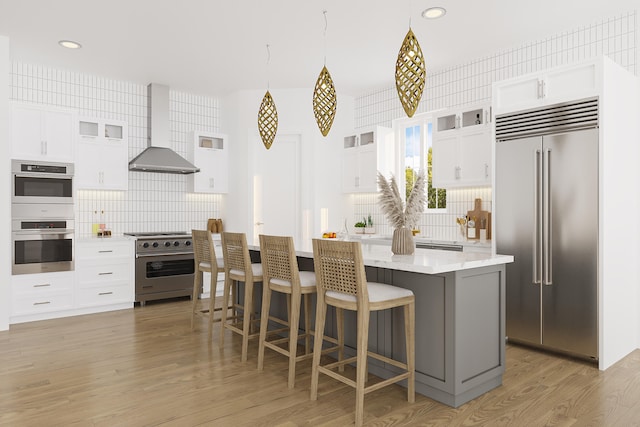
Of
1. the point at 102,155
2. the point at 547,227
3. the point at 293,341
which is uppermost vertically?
the point at 102,155

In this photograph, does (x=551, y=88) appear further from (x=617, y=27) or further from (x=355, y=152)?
(x=355, y=152)

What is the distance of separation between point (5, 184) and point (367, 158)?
419cm

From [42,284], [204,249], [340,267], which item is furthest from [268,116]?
[42,284]

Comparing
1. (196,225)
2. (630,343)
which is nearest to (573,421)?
(630,343)

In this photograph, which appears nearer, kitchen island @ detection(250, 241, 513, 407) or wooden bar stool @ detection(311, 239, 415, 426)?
wooden bar stool @ detection(311, 239, 415, 426)

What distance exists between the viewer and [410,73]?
2.82m

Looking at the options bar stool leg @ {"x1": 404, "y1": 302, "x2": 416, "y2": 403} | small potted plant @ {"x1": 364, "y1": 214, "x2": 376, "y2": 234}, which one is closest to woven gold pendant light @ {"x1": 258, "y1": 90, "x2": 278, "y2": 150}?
bar stool leg @ {"x1": 404, "y1": 302, "x2": 416, "y2": 403}

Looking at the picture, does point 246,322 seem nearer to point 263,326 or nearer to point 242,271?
point 263,326

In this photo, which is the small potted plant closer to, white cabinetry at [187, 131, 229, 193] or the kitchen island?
white cabinetry at [187, 131, 229, 193]

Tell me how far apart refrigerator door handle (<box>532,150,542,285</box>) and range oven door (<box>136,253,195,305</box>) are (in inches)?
161

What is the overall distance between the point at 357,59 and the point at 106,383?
404 centimetres

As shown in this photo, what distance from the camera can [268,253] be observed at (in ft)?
10.6

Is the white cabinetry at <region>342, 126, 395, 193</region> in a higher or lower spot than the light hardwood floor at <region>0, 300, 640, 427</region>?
higher

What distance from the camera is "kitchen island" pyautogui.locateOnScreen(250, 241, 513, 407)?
102 inches
